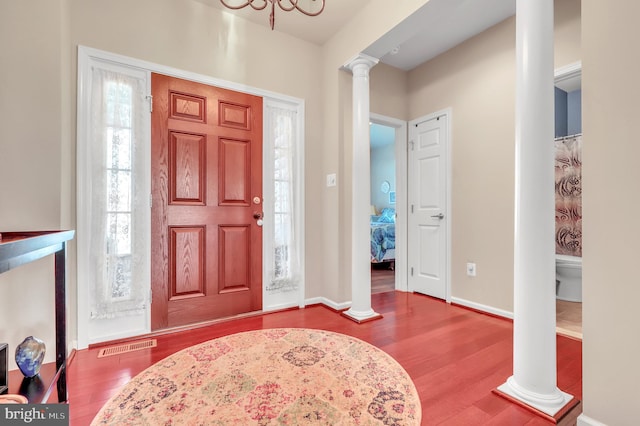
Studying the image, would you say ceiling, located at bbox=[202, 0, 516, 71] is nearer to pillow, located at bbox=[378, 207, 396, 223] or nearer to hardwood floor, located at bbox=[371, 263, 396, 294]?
hardwood floor, located at bbox=[371, 263, 396, 294]

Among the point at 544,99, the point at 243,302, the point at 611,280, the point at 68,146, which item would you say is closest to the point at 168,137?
the point at 68,146

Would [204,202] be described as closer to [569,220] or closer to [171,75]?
[171,75]

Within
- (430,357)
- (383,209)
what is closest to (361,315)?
(430,357)

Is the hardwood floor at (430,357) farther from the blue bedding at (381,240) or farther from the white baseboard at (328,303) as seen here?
the blue bedding at (381,240)

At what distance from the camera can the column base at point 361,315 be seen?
2.54 meters

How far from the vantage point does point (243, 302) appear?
105 inches

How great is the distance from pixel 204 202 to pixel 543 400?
253cm

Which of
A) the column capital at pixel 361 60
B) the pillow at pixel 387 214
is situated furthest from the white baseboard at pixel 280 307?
the pillow at pixel 387 214

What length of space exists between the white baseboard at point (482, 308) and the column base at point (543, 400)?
119 centimetres

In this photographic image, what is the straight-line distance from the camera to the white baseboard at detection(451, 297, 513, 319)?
2.60 metres

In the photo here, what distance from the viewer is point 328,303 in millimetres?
2969

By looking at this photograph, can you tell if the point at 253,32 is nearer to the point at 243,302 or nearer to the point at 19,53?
the point at 19,53

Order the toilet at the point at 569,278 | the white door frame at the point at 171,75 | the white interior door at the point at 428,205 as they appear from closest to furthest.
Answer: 1. the white door frame at the point at 171,75
2. the toilet at the point at 569,278
3. the white interior door at the point at 428,205

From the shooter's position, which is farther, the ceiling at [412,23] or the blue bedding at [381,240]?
the blue bedding at [381,240]
